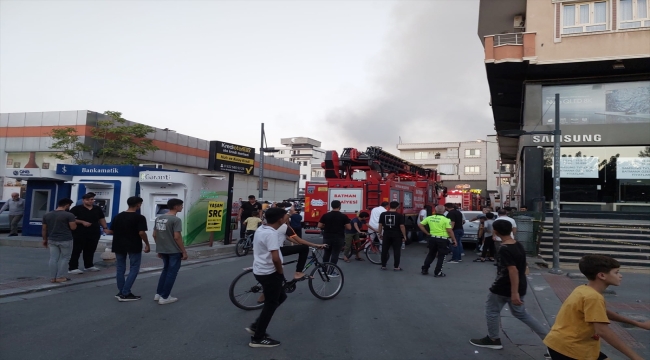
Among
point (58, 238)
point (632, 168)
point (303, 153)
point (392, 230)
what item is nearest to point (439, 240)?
point (392, 230)

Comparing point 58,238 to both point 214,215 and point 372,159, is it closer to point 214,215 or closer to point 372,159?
point 214,215

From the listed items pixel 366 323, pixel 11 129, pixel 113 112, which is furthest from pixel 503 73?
pixel 11 129

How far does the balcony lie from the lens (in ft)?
57.7

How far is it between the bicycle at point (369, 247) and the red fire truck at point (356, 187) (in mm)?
2756

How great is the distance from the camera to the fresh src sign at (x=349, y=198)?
52.5 ft

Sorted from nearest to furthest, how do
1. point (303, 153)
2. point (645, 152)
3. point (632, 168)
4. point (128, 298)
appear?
point (128, 298) < point (645, 152) < point (632, 168) < point (303, 153)

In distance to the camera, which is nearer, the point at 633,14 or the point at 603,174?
the point at 633,14

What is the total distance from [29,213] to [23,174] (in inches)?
54.0

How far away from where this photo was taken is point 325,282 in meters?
7.77

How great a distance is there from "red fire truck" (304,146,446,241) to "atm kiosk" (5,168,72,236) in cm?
866

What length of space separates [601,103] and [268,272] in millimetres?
17913

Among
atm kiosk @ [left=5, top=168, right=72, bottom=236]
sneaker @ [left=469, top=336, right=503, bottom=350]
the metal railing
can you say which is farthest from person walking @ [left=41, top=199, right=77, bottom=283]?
the metal railing

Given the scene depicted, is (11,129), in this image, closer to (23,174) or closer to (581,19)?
(23,174)

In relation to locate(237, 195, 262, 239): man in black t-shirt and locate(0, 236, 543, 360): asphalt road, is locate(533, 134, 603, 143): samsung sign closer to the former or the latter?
locate(0, 236, 543, 360): asphalt road
